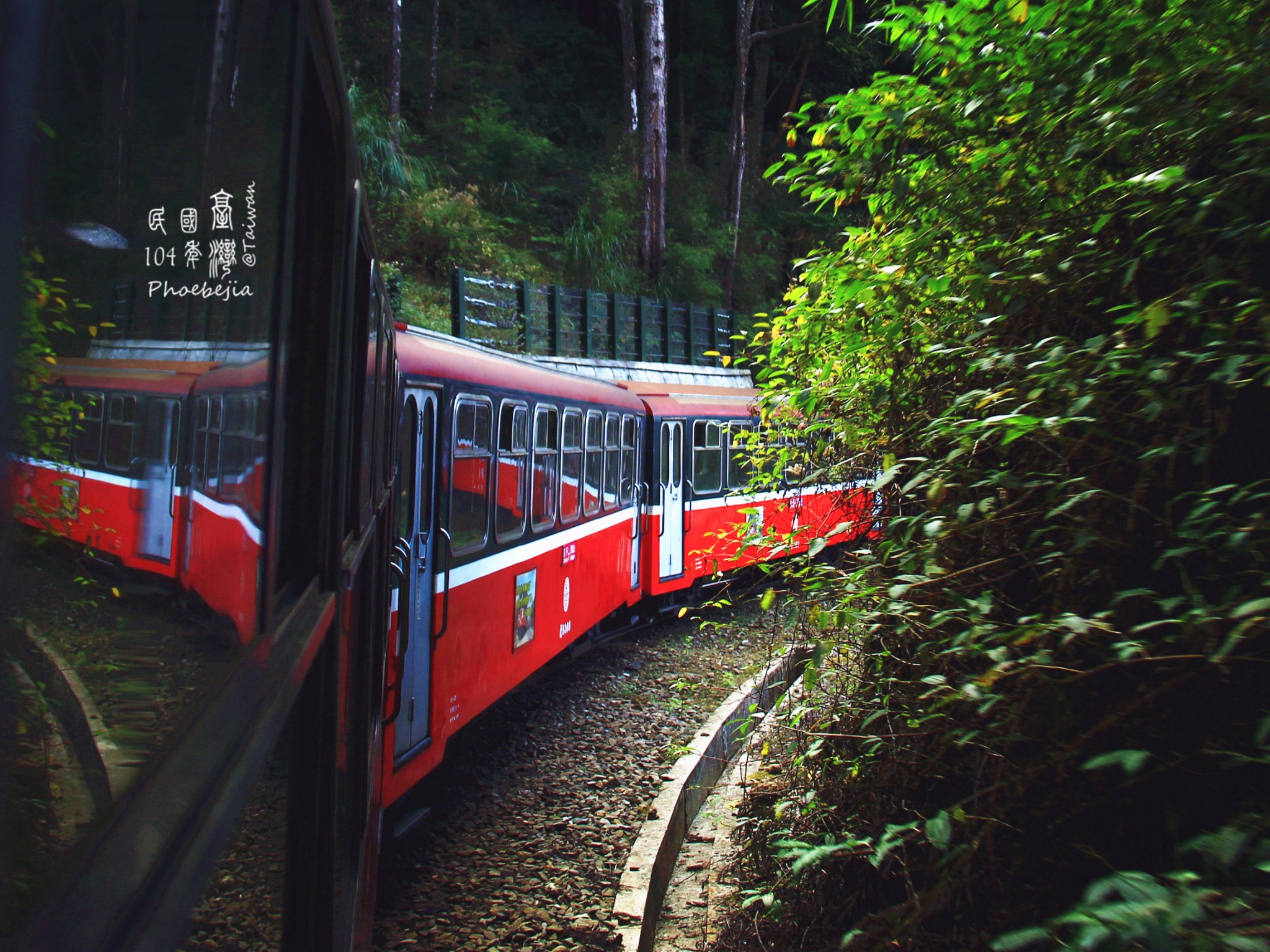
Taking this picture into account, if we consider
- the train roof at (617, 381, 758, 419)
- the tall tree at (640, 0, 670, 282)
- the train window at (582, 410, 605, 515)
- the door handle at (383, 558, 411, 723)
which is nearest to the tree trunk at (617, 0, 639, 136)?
the tall tree at (640, 0, 670, 282)

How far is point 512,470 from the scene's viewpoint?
6.55 m

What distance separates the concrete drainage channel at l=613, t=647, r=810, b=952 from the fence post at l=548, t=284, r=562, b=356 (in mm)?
14141

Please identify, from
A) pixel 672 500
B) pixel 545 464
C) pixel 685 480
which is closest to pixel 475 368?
pixel 545 464

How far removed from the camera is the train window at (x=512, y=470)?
Result: 6293mm

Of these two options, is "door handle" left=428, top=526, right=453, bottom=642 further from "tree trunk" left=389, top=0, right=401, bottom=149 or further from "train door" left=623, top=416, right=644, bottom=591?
"tree trunk" left=389, top=0, right=401, bottom=149

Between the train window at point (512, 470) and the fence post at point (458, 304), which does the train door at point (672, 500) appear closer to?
the train window at point (512, 470)

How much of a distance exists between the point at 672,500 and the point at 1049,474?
949 cm

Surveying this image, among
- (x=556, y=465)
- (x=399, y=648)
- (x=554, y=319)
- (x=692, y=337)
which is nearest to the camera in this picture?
(x=399, y=648)

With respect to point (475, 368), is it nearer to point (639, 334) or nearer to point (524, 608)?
point (524, 608)

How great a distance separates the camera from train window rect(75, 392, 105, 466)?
23.8 inches

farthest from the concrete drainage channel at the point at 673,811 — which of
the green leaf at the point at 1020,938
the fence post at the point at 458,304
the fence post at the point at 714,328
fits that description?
the fence post at the point at 714,328

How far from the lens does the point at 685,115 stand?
3781 centimetres

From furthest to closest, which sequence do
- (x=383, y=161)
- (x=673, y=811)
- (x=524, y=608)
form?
1. (x=383, y=161)
2. (x=524, y=608)
3. (x=673, y=811)

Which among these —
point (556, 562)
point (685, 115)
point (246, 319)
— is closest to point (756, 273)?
point (685, 115)
